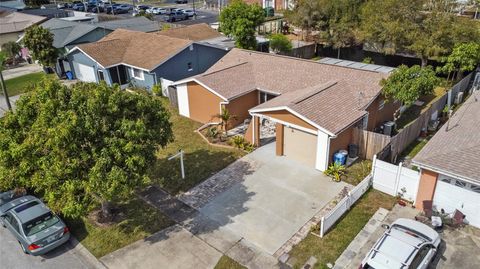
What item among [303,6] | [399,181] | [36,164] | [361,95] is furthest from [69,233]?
[303,6]

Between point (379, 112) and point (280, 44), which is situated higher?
point (280, 44)

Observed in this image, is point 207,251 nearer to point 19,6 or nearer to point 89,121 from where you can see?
point 89,121

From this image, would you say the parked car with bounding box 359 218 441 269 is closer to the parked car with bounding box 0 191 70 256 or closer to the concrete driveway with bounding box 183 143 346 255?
the concrete driveway with bounding box 183 143 346 255

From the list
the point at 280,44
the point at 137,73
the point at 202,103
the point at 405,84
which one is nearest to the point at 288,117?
the point at 405,84

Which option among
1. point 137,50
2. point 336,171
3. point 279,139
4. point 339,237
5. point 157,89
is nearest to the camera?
point 339,237

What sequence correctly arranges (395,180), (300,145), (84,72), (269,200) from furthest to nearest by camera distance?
(84,72) < (300,145) < (269,200) < (395,180)

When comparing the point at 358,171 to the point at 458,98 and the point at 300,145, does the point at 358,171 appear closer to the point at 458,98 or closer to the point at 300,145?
the point at 300,145

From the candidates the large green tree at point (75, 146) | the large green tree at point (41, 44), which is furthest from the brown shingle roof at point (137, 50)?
the large green tree at point (75, 146)
